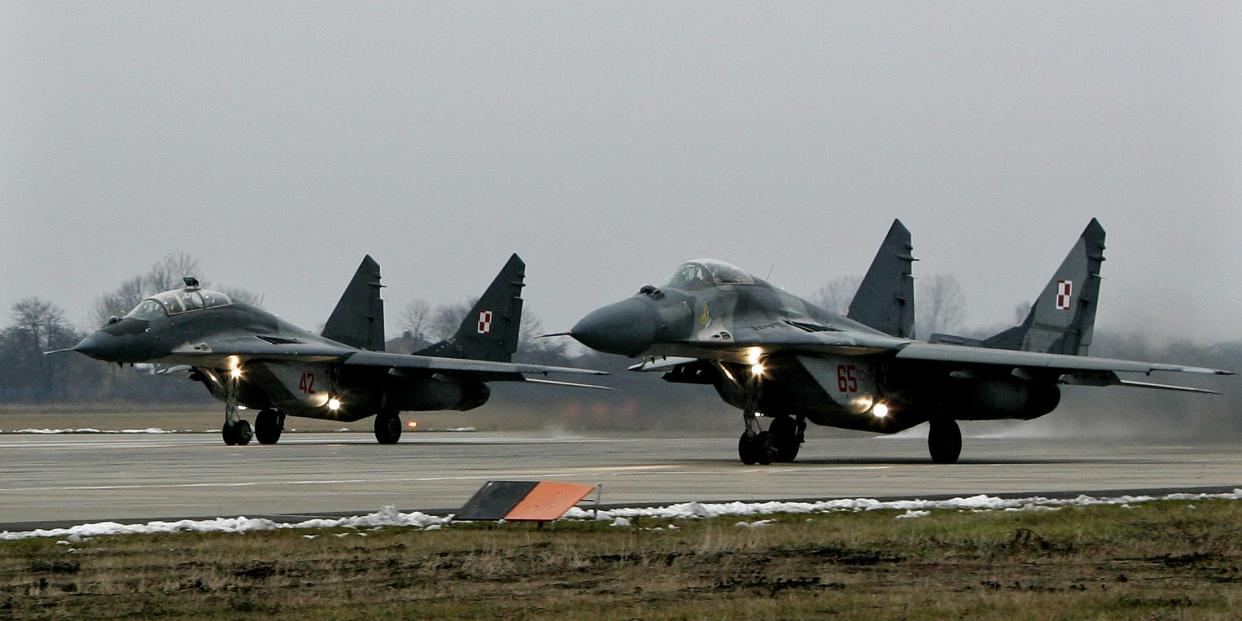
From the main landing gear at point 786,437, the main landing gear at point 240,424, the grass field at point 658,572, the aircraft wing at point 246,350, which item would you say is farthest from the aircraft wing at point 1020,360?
the main landing gear at point 240,424

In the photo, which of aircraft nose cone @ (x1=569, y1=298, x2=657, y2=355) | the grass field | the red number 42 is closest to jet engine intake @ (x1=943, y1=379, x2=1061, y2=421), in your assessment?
the red number 42

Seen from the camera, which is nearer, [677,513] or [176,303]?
[677,513]

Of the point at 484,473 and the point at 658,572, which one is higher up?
the point at 484,473

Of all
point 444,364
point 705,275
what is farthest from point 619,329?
point 444,364

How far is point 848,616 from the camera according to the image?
27.7ft

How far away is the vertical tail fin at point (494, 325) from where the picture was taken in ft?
142

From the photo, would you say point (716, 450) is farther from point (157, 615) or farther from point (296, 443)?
point (157, 615)

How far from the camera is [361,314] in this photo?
43.6 meters

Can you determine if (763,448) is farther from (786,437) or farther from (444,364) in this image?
(444,364)

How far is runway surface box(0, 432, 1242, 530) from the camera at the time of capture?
55.4ft

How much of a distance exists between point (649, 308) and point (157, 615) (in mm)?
17176

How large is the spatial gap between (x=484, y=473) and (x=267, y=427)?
56.0ft

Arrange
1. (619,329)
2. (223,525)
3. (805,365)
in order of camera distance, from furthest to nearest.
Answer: (805,365) < (619,329) < (223,525)

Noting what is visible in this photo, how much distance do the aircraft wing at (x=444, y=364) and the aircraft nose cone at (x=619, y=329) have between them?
13490 mm
